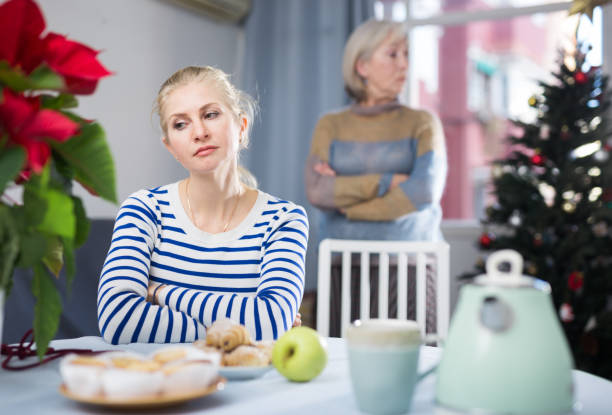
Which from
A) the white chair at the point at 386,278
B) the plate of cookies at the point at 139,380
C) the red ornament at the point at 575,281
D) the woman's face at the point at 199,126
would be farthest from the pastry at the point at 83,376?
the red ornament at the point at 575,281

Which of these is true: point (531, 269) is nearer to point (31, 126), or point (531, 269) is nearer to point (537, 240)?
point (537, 240)

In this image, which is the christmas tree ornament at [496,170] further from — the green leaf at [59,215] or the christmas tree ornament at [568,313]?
the green leaf at [59,215]

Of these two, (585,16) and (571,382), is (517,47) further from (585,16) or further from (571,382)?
(571,382)

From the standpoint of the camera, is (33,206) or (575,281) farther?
(575,281)

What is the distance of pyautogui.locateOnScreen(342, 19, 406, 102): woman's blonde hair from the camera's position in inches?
111

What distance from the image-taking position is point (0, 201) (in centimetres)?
71

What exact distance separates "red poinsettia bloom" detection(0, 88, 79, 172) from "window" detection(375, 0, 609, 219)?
3.54m

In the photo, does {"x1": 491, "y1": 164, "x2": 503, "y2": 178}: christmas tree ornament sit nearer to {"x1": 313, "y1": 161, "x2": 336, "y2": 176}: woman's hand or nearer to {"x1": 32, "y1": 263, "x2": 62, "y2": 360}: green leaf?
{"x1": 313, "y1": 161, "x2": 336, "y2": 176}: woman's hand

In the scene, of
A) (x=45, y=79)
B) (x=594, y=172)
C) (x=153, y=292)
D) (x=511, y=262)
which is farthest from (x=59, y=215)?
(x=594, y=172)

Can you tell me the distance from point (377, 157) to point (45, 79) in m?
2.18

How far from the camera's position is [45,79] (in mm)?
693

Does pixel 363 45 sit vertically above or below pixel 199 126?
above

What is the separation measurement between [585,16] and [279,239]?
2.37 feet

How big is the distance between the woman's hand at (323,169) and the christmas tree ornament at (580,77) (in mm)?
1347
